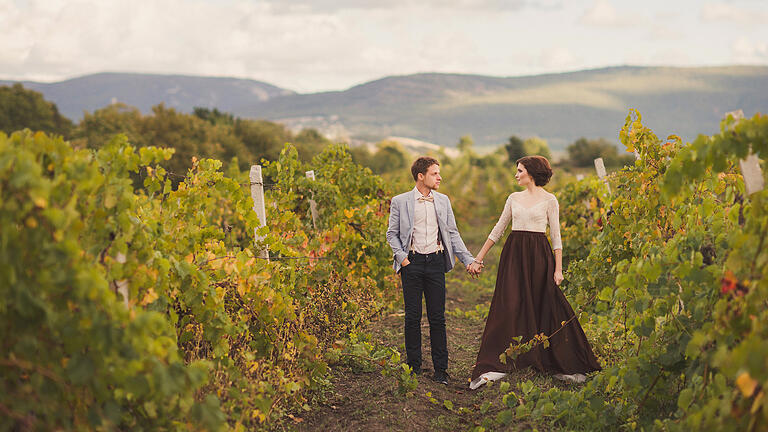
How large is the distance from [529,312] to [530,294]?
138 millimetres

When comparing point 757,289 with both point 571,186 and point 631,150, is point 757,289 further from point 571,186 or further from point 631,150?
point 571,186

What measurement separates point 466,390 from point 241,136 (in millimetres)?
40215

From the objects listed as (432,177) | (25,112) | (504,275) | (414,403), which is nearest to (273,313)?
(414,403)

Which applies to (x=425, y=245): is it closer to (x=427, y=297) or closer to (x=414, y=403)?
(x=427, y=297)

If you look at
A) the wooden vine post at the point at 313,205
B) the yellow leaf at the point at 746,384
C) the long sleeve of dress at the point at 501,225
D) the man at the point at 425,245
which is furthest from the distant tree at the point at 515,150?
the yellow leaf at the point at 746,384

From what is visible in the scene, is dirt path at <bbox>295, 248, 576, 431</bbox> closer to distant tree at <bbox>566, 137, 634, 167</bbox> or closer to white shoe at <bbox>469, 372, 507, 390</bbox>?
white shoe at <bbox>469, 372, 507, 390</bbox>

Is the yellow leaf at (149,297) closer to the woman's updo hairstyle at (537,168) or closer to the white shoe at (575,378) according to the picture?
the woman's updo hairstyle at (537,168)

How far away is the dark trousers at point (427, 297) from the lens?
16.0 ft

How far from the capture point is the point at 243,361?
3.96 metres

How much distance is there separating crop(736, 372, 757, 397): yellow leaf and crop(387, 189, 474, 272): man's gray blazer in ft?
9.13

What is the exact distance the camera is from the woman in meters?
4.90

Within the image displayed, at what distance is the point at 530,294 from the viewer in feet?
16.3

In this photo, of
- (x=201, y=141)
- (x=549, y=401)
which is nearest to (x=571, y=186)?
(x=549, y=401)

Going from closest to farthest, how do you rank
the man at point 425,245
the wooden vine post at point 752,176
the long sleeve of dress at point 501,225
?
the wooden vine post at point 752,176
the man at point 425,245
the long sleeve of dress at point 501,225
